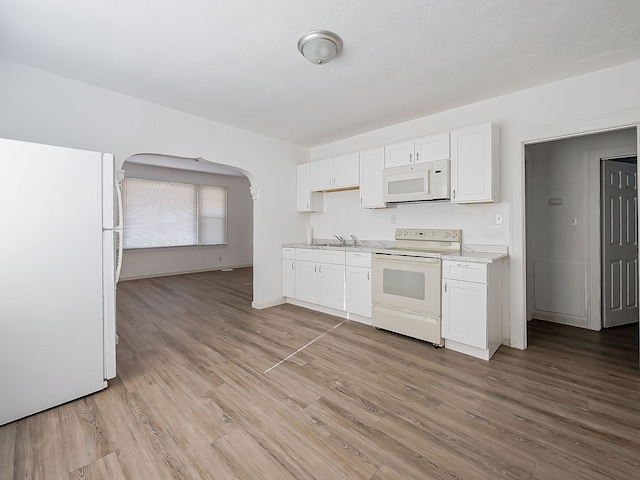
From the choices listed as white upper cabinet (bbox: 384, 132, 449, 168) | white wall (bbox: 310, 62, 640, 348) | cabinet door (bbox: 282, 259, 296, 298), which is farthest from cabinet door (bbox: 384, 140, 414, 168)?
cabinet door (bbox: 282, 259, 296, 298)

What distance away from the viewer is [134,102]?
10.1 feet

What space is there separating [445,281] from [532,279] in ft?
6.17

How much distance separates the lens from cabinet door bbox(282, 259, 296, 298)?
446cm

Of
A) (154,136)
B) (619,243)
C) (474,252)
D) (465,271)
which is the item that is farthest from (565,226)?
(154,136)

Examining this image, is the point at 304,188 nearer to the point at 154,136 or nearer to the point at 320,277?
the point at 320,277

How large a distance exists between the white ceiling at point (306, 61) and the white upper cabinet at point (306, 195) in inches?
58.9

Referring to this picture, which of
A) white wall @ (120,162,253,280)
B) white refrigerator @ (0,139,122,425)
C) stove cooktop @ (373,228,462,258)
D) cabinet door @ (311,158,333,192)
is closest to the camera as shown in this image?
white refrigerator @ (0,139,122,425)

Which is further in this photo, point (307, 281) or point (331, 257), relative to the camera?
point (307, 281)

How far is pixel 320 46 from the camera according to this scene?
211 cm

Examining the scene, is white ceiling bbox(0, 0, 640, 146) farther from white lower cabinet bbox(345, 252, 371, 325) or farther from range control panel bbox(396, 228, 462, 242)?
white lower cabinet bbox(345, 252, 371, 325)

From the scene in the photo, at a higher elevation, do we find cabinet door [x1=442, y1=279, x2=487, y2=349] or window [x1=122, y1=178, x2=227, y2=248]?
window [x1=122, y1=178, x2=227, y2=248]

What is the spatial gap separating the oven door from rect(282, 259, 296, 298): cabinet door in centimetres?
141

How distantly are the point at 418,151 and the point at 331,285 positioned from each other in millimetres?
1974

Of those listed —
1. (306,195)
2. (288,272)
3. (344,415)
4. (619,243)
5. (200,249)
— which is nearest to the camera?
(344,415)
